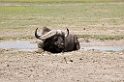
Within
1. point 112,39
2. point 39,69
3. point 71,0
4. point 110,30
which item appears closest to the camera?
point 39,69

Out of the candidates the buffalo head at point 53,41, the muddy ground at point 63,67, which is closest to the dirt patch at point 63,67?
the muddy ground at point 63,67

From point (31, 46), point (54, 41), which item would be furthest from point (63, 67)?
point (31, 46)

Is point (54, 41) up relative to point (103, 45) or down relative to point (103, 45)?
up

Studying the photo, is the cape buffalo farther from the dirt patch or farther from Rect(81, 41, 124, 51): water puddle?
Rect(81, 41, 124, 51): water puddle

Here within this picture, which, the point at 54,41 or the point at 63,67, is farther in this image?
the point at 54,41

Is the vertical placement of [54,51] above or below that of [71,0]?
above

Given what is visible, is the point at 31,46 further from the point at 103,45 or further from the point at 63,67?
the point at 63,67

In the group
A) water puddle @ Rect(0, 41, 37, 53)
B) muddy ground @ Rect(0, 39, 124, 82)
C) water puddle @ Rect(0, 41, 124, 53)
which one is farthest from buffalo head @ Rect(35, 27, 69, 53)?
water puddle @ Rect(0, 41, 124, 53)

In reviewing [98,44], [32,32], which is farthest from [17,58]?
[32,32]

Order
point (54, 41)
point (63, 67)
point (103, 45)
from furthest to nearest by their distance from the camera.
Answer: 1. point (103, 45)
2. point (54, 41)
3. point (63, 67)

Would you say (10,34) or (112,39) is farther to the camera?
(10,34)

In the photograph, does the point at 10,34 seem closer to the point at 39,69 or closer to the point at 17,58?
the point at 17,58

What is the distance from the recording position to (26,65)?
12922mm

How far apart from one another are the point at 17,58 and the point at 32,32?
929 centimetres
